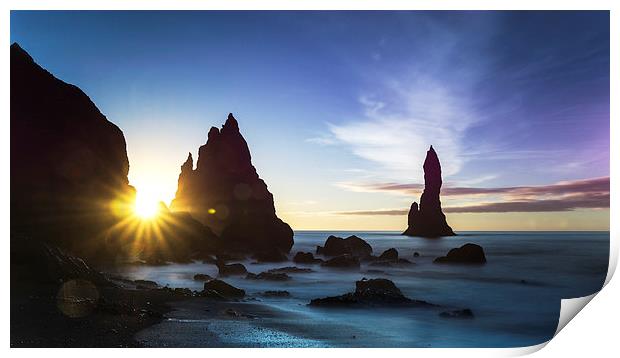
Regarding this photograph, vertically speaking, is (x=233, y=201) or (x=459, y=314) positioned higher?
(x=233, y=201)

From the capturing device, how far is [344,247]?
626 inches

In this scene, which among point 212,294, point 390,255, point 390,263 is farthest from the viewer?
point 390,255

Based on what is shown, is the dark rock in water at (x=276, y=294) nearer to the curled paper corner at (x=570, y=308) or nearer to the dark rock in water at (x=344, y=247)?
the dark rock in water at (x=344, y=247)

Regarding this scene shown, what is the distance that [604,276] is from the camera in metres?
9.61

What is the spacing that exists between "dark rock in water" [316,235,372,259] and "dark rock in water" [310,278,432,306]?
3.23 metres

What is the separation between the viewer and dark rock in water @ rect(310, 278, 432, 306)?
10.7 metres

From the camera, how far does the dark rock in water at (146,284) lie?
1087 cm

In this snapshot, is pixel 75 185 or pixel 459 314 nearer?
pixel 459 314

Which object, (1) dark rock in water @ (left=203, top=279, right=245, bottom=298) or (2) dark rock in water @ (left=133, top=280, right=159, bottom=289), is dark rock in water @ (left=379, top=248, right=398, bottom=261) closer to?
(1) dark rock in water @ (left=203, top=279, right=245, bottom=298)

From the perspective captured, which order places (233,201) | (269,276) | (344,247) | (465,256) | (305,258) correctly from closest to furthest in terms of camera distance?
(269,276) < (465,256) < (305,258) < (344,247) < (233,201)

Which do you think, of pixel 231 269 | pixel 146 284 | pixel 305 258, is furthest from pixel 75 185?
pixel 305 258

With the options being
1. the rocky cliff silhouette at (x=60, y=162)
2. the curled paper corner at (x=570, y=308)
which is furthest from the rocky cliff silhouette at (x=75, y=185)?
the curled paper corner at (x=570, y=308)

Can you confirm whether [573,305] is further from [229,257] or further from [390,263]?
[229,257]

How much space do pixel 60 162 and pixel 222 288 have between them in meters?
6.05
